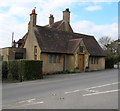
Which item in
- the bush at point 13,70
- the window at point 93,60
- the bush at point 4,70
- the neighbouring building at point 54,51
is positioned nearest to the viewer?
the bush at point 13,70

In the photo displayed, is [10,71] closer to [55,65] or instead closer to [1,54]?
[55,65]

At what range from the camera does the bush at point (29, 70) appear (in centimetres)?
1661

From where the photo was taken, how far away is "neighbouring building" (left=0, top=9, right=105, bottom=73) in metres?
22.3

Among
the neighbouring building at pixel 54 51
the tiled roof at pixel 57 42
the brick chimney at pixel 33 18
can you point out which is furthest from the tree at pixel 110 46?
the brick chimney at pixel 33 18

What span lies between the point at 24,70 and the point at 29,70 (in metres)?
0.58

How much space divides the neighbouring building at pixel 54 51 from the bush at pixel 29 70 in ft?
13.3

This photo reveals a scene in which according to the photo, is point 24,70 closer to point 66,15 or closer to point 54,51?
point 54,51

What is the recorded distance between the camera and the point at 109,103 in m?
7.12

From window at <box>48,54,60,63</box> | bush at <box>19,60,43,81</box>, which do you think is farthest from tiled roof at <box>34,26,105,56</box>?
bush at <box>19,60,43,81</box>

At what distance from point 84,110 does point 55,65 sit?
16.8 metres

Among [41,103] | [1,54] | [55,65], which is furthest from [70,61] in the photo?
[41,103]

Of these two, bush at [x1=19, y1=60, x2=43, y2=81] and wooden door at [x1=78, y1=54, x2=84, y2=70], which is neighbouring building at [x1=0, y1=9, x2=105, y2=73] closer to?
wooden door at [x1=78, y1=54, x2=84, y2=70]

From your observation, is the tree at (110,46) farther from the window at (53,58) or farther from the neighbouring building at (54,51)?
the window at (53,58)

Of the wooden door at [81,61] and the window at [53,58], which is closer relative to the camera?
the window at [53,58]
